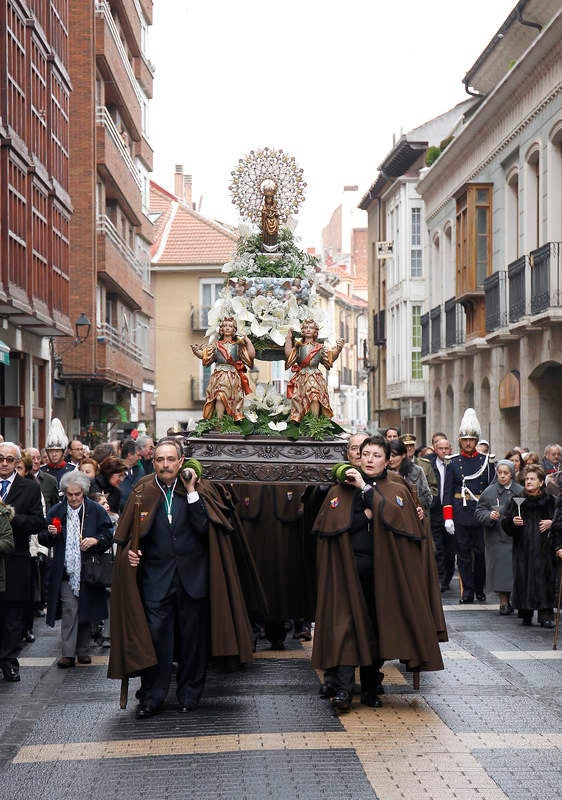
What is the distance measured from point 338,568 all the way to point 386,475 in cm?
81

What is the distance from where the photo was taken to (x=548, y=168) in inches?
974

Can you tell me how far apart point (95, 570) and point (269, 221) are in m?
3.91

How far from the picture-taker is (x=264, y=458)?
1162cm

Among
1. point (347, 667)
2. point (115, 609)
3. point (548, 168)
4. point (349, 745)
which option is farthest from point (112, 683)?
point (548, 168)

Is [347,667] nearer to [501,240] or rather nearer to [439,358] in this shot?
[501,240]

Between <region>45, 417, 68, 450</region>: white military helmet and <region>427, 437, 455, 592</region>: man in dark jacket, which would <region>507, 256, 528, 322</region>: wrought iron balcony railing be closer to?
<region>427, 437, 455, 592</region>: man in dark jacket

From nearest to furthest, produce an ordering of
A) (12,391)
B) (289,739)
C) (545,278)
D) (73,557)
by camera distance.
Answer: (289,739), (73,557), (545,278), (12,391)

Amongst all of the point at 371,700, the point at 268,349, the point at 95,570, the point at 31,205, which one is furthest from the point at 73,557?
the point at 31,205

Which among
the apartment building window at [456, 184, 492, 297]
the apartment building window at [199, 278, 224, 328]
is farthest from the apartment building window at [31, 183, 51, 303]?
the apartment building window at [199, 278, 224, 328]

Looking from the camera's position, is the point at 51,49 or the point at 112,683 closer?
the point at 112,683

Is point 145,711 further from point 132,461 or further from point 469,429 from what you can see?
point 469,429

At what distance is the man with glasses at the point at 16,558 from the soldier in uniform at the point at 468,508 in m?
6.95

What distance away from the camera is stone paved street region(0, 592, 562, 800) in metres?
7.62

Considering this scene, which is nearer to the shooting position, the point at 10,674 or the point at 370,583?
the point at 370,583
